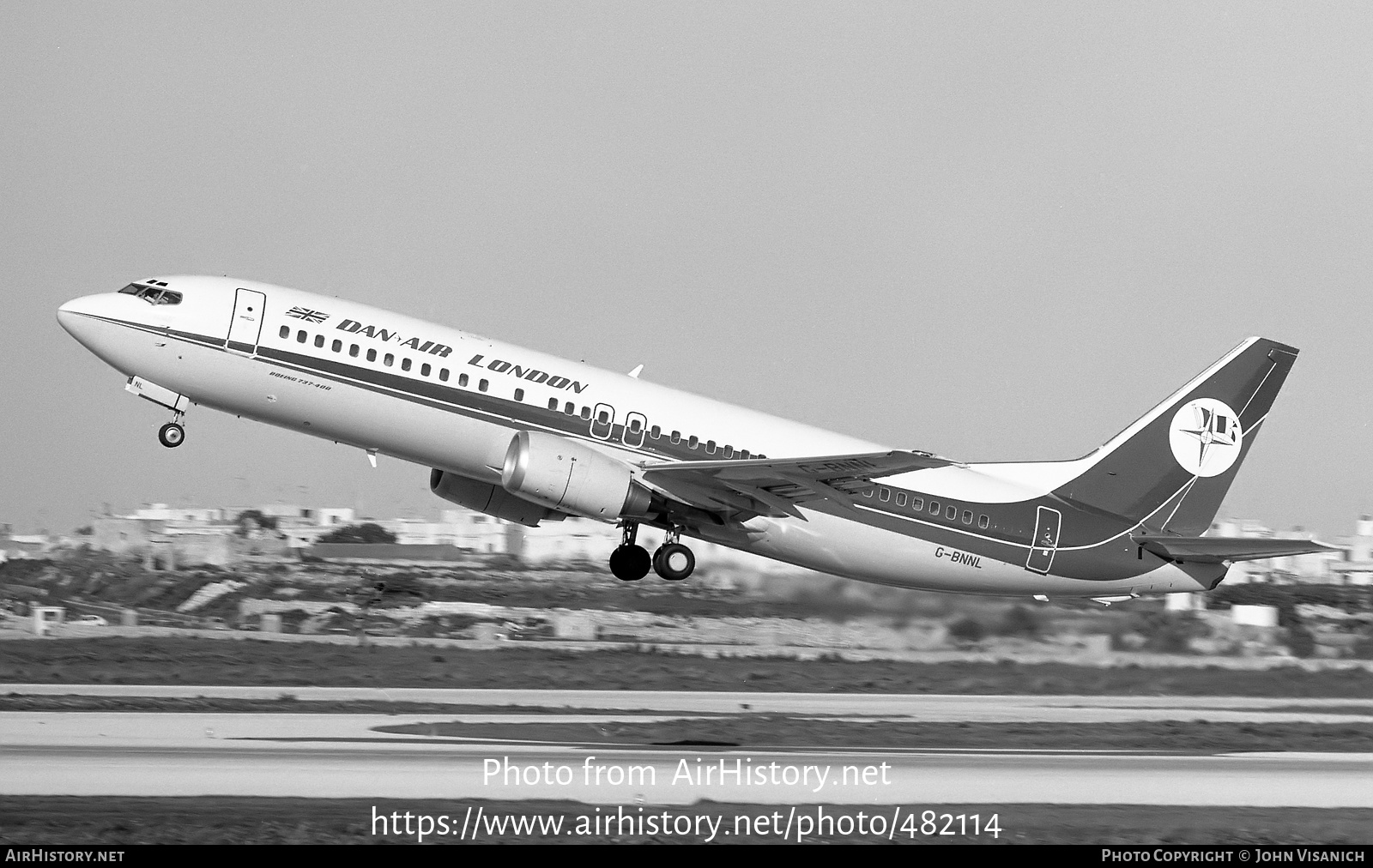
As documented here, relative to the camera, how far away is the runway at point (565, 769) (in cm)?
2231

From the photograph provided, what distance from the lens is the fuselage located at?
1109 inches

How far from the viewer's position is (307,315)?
93.1ft

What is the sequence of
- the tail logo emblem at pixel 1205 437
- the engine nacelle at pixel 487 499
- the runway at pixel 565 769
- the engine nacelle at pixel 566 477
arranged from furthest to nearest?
the tail logo emblem at pixel 1205 437, the engine nacelle at pixel 487 499, the engine nacelle at pixel 566 477, the runway at pixel 565 769

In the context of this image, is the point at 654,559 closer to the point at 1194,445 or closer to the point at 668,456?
the point at 668,456

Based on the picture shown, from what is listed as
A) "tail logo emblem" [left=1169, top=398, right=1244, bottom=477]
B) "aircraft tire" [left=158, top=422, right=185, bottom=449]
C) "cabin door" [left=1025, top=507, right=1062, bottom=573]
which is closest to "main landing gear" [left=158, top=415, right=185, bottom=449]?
"aircraft tire" [left=158, top=422, right=185, bottom=449]

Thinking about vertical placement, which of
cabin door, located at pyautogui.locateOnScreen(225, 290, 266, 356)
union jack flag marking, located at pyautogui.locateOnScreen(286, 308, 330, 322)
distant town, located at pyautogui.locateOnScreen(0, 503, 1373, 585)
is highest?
union jack flag marking, located at pyautogui.locateOnScreen(286, 308, 330, 322)

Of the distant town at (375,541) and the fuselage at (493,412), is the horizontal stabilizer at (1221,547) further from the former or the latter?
the distant town at (375,541)

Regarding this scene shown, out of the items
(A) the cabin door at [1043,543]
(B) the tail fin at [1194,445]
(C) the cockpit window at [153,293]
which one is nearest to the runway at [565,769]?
(A) the cabin door at [1043,543]

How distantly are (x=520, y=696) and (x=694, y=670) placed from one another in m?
6.56

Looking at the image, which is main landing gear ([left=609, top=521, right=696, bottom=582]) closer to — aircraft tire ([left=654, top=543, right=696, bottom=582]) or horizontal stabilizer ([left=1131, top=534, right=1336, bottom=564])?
aircraft tire ([left=654, top=543, right=696, bottom=582])

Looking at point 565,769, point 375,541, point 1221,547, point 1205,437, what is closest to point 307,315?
point 565,769

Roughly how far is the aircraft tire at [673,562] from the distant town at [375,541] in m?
10.3

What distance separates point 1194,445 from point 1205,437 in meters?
0.37

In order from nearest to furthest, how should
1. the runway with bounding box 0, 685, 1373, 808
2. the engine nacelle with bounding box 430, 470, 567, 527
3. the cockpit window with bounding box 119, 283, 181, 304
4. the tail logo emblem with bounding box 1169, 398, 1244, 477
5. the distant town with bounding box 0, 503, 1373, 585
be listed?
the runway with bounding box 0, 685, 1373, 808 → the cockpit window with bounding box 119, 283, 181, 304 → the engine nacelle with bounding box 430, 470, 567, 527 → the tail logo emblem with bounding box 1169, 398, 1244, 477 → the distant town with bounding box 0, 503, 1373, 585
